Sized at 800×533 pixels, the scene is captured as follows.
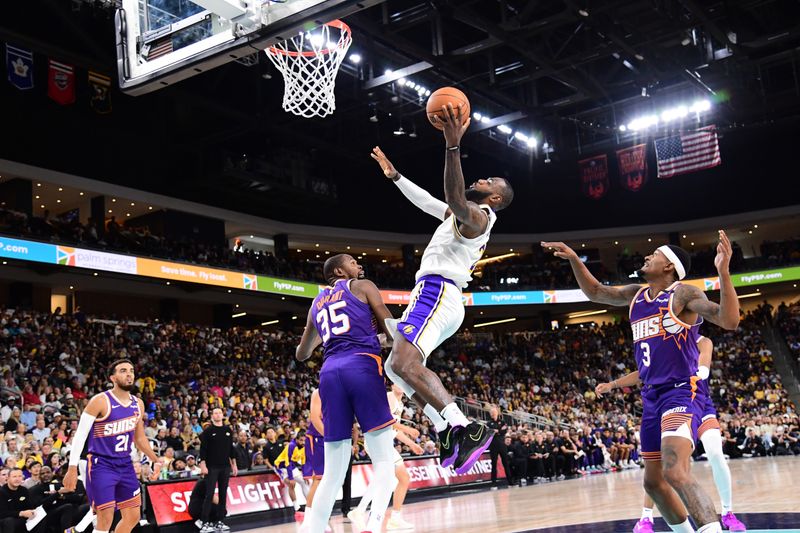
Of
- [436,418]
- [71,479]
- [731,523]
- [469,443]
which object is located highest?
[436,418]

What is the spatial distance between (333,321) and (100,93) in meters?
22.3

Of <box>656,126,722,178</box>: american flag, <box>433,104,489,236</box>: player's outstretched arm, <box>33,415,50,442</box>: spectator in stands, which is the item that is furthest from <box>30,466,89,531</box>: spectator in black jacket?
<box>656,126,722,178</box>: american flag

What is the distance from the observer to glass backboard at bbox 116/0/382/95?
7.09 m

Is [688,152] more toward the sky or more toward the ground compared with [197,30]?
more toward the sky

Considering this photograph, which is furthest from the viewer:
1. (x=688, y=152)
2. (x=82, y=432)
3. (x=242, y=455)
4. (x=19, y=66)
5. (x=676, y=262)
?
(x=688, y=152)

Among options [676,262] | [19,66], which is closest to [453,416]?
[676,262]

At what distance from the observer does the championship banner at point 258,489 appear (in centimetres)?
1154

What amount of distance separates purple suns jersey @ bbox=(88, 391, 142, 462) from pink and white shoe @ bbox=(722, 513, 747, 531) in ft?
17.4

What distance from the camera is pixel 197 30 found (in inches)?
295

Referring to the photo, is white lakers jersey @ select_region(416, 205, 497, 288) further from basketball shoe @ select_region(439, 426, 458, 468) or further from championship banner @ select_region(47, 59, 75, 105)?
championship banner @ select_region(47, 59, 75, 105)

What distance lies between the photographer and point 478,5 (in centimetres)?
2225

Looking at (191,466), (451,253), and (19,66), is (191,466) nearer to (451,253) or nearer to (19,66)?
(451,253)

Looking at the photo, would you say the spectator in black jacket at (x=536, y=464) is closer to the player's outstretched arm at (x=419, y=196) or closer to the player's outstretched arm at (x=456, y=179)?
the player's outstretched arm at (x=419, y=196)

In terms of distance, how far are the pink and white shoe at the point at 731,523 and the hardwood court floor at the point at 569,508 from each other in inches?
5.1
